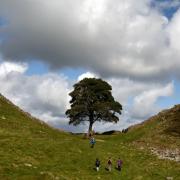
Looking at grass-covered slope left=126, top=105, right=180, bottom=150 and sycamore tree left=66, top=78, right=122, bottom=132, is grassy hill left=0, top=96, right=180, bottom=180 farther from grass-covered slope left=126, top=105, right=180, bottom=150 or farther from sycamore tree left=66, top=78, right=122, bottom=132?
sycamore tree left=66, top=78, right=122, bottom=132

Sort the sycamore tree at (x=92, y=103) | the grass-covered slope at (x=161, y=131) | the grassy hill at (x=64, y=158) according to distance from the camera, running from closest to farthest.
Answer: the grassy hill at (x=64, y=158) < the grass-covered slope at (x=161, y=131) < the sycamore tree at (x=92, y=103)

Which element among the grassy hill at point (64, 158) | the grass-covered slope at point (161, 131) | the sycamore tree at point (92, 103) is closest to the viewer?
the grassy hill at point (64, 158)

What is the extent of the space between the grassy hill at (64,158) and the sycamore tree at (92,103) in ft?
92.5

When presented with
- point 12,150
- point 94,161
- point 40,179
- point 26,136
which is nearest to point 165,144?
point 94,161

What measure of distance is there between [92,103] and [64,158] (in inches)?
2092

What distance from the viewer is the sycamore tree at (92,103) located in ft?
385

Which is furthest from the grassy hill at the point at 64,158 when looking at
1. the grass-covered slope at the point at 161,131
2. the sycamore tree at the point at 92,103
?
the sycamore tree at the point at 92,103

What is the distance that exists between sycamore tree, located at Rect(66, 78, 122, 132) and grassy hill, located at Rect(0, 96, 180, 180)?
28.2 metres

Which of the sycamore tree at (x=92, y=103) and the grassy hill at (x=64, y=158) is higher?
the sycamore tree at (x=92, y=103)

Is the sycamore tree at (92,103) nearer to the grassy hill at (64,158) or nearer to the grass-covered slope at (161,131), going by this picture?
the grass-covered slope at (161,131)

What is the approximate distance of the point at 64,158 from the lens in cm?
6712

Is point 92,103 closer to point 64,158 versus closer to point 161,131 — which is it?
point 161,131

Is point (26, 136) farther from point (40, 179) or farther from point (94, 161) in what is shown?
point (40, 179)

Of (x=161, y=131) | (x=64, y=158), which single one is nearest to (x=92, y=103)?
(x=161, y=131)
